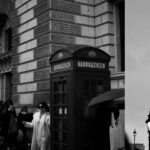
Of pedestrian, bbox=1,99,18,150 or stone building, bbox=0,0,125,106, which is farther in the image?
stone building, bbox=0,0,125,106

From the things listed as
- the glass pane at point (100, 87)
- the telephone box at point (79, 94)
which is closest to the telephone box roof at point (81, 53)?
the telephone box at point (79, 94)

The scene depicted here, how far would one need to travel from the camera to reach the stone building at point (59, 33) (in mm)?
11406

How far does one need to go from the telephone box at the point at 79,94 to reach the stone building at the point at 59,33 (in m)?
4.19

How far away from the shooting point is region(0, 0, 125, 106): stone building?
11406mm

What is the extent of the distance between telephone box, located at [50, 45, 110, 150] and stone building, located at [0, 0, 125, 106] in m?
4.19

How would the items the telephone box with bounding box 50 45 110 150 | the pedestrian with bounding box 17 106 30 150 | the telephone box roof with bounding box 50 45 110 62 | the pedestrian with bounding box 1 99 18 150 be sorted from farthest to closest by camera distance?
1. the pedestrian with bounding box 17 106 30 150
2. the pedestrian with bounding box 1 99 18 150
3. the telephone box roof with bounding box 50 45 110 62
4. the telephone box with bounding box 50 45 110 150

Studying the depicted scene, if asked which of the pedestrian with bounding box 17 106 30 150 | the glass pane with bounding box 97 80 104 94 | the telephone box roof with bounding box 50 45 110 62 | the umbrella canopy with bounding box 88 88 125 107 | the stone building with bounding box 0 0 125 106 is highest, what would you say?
the stone building with bounding box 0 0 125 106

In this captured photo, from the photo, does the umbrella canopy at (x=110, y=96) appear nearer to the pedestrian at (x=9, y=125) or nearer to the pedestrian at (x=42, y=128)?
the pedestrian at (x=42, y=128)

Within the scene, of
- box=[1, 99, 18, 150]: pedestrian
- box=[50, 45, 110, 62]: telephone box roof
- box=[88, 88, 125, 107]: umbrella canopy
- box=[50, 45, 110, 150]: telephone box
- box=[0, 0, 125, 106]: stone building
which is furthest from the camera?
box=[0, 0, 125, 106]: stone building

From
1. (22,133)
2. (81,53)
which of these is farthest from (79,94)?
(22,133)

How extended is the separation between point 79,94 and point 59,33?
5.42 m

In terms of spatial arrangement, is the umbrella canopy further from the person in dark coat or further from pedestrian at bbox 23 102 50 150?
the person in dark coat

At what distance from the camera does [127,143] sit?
3002 mm

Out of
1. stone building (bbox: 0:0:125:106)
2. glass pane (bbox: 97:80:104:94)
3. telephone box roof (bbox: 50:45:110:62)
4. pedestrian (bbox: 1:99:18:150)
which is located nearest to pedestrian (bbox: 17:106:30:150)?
pedestrian (bbox: 1:99:18:150)
